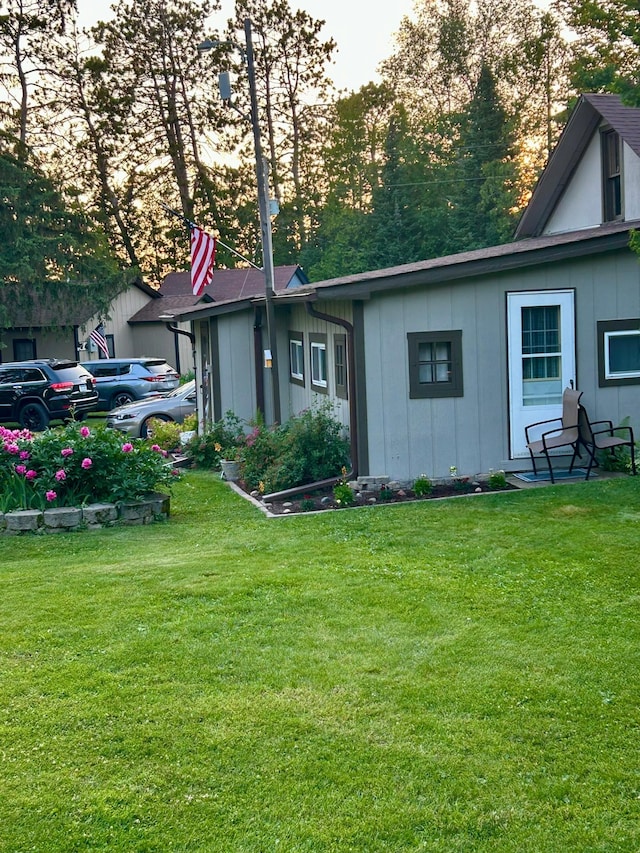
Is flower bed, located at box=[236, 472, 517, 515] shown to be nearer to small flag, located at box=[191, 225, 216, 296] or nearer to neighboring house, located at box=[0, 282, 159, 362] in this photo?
small flag, located at box=[191, 225, 216, 296]

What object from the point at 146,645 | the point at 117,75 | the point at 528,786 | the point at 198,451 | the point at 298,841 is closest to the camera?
the point at 298,841

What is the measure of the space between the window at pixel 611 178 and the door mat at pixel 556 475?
5273 mm

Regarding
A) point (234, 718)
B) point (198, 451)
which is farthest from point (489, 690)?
point (198, 451)

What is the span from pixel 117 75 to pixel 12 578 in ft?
135

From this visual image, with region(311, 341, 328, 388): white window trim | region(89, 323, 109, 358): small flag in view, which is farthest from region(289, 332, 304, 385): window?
region(89, 323, 109, 358): small flag

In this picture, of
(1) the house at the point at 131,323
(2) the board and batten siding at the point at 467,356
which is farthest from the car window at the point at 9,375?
(2) the board and batten siding at the point at 467,356

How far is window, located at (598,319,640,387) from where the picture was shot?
11805 mm

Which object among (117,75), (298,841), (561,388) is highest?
(117,75)

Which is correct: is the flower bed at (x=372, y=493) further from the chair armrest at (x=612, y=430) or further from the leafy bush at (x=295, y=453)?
the chair armrest at (x=612, y=430)

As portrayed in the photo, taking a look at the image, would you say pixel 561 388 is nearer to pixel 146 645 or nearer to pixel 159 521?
pixel 159 521

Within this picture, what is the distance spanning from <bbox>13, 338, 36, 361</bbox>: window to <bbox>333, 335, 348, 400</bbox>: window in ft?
81.8

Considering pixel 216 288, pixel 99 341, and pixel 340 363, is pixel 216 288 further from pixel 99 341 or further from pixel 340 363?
pixel 340 363

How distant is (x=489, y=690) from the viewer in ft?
16.6

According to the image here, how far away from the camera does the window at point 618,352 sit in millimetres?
11805
